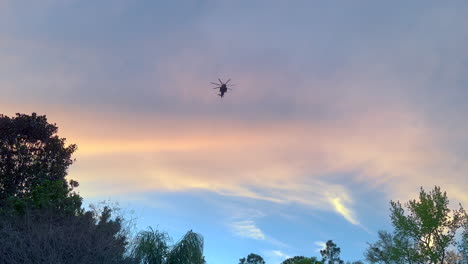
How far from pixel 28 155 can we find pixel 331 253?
6142 cm

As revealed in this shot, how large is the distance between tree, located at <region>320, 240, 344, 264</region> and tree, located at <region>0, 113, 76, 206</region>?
190 ft

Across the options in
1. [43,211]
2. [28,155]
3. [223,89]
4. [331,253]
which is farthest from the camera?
[331,253]

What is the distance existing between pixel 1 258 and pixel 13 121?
1433 cm

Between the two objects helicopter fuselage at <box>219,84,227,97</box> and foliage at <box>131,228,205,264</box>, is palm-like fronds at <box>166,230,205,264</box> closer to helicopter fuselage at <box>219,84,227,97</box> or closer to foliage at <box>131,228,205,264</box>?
foliage at <box>131,228,205,264</box>

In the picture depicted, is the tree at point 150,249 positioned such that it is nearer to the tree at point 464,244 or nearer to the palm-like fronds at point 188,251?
the palm-like fronds at point 188,251

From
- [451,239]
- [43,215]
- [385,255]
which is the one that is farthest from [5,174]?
[451,239]

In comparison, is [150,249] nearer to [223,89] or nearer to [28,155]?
[223,89]

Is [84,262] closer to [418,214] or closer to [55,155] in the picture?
[55,155]

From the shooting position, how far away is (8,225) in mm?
21438

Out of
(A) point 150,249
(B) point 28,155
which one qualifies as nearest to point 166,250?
(A) point 150,249

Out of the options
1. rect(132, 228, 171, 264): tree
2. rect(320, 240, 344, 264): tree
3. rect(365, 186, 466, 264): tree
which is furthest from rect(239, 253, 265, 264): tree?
rect(132, 228, 171, 264): tree

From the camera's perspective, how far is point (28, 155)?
98.8ft

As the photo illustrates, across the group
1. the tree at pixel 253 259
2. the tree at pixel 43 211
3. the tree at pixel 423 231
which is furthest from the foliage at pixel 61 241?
the tree at pixel 253 259

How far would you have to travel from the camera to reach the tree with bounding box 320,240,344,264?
245 ft
